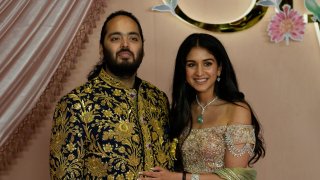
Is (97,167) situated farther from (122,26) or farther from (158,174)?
(122,26)

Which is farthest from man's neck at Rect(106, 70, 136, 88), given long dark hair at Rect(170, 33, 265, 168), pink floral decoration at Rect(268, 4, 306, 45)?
pink floral decoration at Rect(268, 4, 306, 45)

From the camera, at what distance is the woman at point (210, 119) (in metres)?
1.91

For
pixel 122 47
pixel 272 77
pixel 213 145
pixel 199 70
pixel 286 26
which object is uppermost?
pixel 286 26

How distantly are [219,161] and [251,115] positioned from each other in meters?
0.23

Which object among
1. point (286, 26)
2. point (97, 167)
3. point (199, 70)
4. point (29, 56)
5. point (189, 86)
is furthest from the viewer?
point (286, 26)

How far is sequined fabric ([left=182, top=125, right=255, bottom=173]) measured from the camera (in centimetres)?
191

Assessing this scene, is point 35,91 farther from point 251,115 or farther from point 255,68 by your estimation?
point 255,68

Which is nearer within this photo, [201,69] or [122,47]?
[122,47]

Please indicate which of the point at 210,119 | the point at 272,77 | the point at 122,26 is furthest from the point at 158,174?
the point at 272,77

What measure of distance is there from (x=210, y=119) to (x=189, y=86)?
18 centimetres

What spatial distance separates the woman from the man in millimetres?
98

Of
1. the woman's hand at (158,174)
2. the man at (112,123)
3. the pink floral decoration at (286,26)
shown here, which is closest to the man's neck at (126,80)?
the man at (112,123)

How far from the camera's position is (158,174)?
1.81m

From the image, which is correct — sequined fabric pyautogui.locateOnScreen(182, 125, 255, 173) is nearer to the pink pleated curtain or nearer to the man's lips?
the man's lips
